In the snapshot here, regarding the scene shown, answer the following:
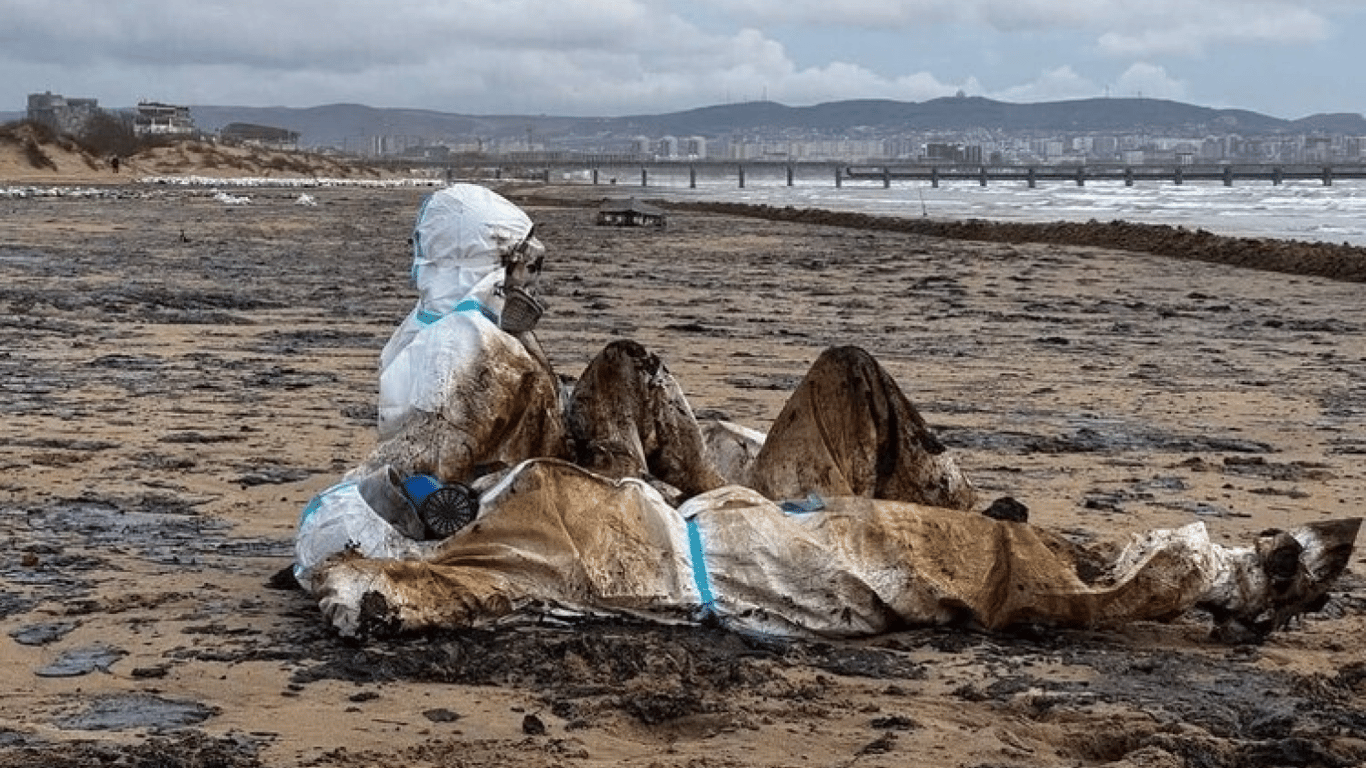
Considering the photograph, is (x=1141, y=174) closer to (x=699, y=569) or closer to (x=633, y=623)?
(x=699, y=569)

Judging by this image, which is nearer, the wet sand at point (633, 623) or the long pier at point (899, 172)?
the wet sand at point (633, 623)

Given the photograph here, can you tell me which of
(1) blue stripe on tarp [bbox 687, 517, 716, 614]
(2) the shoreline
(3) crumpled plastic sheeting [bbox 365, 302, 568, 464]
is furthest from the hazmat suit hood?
(2) the shoreline

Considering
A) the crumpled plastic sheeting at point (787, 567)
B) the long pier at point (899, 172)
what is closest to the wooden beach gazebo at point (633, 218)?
the crumpled plastic sheeting at point (787, 567)

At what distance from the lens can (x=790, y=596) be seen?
547 cm

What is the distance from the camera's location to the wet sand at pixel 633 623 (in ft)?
14.9

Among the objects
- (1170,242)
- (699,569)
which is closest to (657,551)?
(699,569)

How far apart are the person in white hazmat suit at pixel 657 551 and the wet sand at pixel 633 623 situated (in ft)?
0.36

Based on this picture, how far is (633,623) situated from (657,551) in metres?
0.22

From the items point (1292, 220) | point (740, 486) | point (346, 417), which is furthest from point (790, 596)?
point (1292, 220)

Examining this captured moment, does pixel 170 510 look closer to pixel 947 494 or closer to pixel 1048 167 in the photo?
pixel 947 494

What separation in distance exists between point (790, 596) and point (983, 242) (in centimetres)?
2621

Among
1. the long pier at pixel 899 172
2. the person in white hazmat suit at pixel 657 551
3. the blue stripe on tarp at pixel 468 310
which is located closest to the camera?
the person in white hazmat suit at pixel 657 551

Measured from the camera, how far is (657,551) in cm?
552

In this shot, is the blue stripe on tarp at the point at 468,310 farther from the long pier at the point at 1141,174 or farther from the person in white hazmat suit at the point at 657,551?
the long pier at the point at 1141,174
